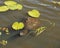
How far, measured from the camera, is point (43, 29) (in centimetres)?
187

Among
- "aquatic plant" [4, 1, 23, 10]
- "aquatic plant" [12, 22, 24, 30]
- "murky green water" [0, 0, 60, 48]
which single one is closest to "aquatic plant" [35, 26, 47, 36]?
"murky green water" [0, 0, 60, 48]

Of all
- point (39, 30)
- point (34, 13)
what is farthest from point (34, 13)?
point (39, 30)

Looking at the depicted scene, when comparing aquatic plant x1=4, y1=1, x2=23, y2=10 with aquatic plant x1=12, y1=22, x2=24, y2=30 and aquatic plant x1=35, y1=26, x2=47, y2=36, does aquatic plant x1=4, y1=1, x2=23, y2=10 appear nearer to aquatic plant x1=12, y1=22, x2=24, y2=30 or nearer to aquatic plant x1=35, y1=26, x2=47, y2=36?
aquatic plant x1=12, y1=22, x2=24, y2=30

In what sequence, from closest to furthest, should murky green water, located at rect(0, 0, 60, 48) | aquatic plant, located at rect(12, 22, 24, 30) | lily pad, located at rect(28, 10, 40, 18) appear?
murky green water, located at rect(0, 0, 60, 48) → aquatic plant, located at rect(12, 22, 24, 30) → lily pad, located at rect(28, 10, 40, 18)

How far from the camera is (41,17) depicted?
6.59 ft

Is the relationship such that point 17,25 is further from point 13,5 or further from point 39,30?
point 13,5

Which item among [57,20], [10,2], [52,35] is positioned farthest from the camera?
[10,2]

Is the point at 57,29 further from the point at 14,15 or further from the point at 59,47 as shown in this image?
the point at 14,15

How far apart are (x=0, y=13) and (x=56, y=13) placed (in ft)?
2.02

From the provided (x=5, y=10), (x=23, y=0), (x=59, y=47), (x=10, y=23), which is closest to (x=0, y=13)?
(x=5, y=10)

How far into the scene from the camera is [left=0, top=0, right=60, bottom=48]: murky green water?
5.59 feet

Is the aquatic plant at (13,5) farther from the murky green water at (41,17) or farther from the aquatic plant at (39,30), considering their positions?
the aquatic plant at (39,30)

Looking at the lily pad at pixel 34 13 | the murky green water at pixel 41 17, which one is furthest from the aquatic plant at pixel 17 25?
the lily pad at pixel 34 13

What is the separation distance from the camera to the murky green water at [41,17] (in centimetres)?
171
